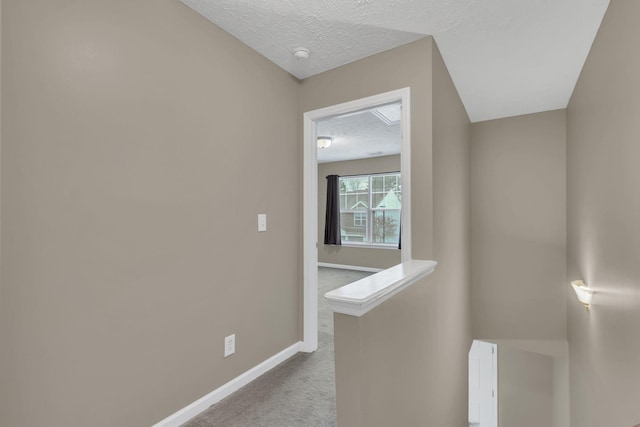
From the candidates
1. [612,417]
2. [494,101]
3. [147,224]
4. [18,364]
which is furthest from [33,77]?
[494,101]

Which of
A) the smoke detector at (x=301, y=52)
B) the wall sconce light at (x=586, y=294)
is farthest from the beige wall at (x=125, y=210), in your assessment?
the wall sconce light at (x=586, y=294)

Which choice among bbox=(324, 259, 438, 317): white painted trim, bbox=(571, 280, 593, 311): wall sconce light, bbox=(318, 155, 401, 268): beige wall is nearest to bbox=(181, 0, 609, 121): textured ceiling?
bbox=(324, 259, 438, 317): white painted trim

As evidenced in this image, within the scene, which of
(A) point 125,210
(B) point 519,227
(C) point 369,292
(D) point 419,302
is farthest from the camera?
(B) point 519,227

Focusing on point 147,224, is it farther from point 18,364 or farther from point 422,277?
point 422,277

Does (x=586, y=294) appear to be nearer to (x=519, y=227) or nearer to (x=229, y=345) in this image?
(x=519, y=227)

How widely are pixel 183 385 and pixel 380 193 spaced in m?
5.39

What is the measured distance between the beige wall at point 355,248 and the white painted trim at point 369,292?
4.62 m

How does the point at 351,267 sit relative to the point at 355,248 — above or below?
below

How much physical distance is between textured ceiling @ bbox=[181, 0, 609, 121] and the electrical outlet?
203 cm

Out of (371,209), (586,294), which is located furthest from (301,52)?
(371,209)

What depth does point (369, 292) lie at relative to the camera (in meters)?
1.10

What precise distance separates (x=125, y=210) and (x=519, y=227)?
13.4 ft

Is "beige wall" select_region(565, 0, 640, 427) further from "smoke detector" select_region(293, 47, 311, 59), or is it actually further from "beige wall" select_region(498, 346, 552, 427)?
"smoke detector" select_region(293, 47, 311, 59)

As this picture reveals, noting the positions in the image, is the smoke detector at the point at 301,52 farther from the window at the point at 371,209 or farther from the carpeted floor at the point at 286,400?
the window at the point at 371,209
